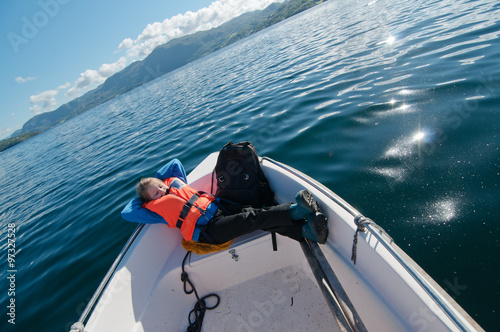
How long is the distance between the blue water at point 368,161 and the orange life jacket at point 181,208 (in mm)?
1942

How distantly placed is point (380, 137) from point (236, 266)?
3.28 meters

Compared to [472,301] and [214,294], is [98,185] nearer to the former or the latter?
[214,294]

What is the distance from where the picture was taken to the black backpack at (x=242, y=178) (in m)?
3.15

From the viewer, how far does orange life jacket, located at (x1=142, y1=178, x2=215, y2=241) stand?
2770 mm

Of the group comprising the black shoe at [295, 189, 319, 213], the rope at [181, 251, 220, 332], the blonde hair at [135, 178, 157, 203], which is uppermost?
the blonde hair at [135, 178, 157, 203]

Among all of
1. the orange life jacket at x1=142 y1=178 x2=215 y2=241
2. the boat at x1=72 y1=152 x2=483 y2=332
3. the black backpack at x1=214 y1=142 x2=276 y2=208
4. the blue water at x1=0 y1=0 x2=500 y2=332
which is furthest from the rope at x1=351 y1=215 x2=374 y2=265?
the orange life jacket at x1=142 y1=178 x2=215 y2=241

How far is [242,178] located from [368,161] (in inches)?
81.9

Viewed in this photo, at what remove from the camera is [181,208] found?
284cm

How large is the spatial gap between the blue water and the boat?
81 cm

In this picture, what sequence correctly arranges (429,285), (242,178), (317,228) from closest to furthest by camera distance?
(429,285) < (317,228) < (242,178)

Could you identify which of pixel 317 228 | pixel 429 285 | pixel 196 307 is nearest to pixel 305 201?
pixel 317 228

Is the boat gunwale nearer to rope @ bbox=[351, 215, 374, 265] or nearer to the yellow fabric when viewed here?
rope @ bbox=[351, 215, 374, 265]

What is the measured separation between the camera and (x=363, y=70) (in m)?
7.44

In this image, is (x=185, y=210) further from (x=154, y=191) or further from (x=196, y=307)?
(x=196, y=307)
